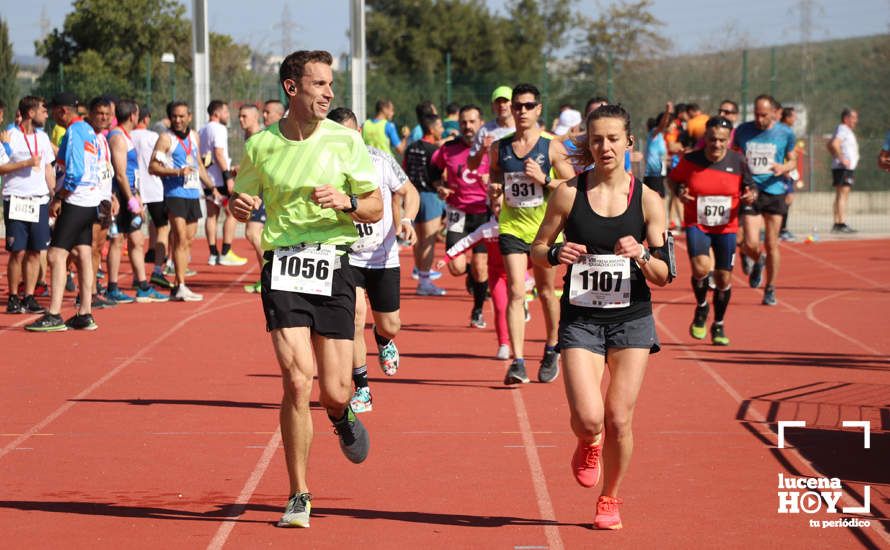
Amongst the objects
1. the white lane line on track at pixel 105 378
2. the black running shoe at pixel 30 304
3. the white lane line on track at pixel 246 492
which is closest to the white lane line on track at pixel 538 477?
the white lane line on track at pixel 246 492

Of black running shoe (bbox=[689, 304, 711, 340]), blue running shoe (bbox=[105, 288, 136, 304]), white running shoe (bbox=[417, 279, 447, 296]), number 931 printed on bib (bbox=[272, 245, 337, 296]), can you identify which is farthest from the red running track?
white running shoe (bbox=[417, 279, 447, 296])

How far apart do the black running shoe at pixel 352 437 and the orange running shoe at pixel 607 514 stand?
1.26 meters

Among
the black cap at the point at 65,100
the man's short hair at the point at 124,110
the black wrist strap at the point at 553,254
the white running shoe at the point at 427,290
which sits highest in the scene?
the black cap at the point at 65,100

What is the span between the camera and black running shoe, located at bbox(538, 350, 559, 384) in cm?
1039

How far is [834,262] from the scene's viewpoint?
2047 cm

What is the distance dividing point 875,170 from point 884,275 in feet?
42.9

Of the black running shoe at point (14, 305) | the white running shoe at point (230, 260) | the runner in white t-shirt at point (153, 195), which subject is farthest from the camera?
the white running shoe at point (230, 260)

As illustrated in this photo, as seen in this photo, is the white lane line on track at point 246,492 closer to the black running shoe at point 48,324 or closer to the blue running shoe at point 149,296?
the black running shoe at point 48,324

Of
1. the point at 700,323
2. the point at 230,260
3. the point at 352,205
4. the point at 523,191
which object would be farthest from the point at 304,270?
the point at 230,260

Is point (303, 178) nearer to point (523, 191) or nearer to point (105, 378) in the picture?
point (523, 191)

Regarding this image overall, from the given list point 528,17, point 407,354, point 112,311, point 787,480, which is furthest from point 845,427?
point 528,17

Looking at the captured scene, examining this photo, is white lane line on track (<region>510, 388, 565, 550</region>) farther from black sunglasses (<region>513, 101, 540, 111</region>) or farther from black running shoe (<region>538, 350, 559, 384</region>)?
black sunglasses (<region>513, 101, 540, 111</region>)

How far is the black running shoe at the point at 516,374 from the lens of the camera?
1012 cm

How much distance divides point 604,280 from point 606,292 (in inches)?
2.3
